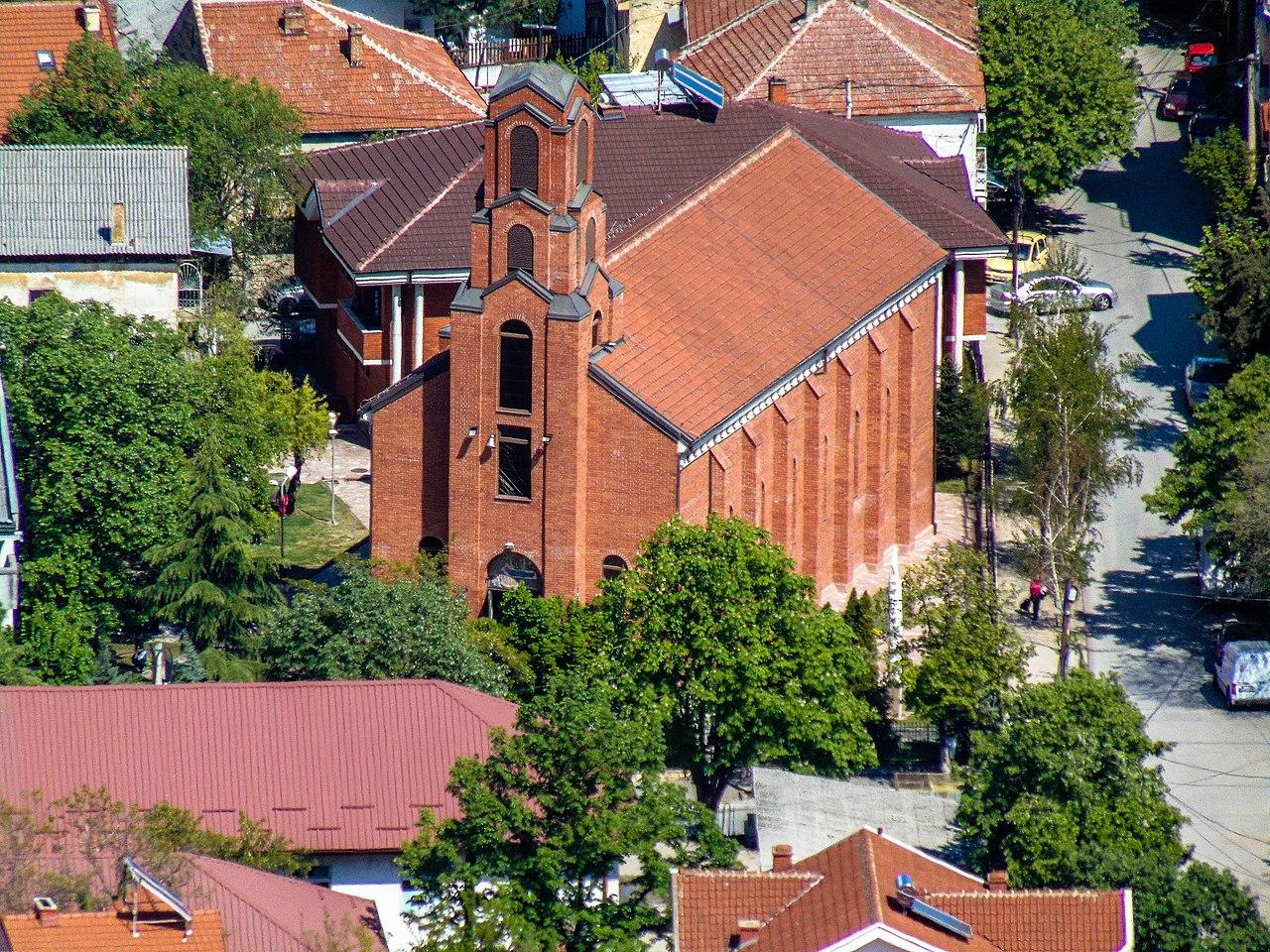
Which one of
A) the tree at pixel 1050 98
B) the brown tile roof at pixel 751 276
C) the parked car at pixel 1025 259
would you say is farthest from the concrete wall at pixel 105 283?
the tree at pixel 1050 98

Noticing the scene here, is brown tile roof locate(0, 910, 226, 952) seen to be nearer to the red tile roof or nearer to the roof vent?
the red tile roof

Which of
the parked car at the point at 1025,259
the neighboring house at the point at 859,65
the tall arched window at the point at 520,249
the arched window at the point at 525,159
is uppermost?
the neighboring house at the point at 859,65

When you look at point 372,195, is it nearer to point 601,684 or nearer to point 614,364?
point 614,364

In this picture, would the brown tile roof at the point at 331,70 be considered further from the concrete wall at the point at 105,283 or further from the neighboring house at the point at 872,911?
the neighboring house at the point at 872,911

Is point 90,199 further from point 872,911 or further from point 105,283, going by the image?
point 872,911

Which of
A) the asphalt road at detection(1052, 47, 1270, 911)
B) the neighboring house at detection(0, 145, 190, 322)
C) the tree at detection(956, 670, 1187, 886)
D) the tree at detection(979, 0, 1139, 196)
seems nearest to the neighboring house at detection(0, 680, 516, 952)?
the tree at detection(956, 670, 1187, 886)

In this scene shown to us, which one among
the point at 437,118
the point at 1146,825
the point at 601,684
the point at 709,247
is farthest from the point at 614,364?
the point at 437,118
